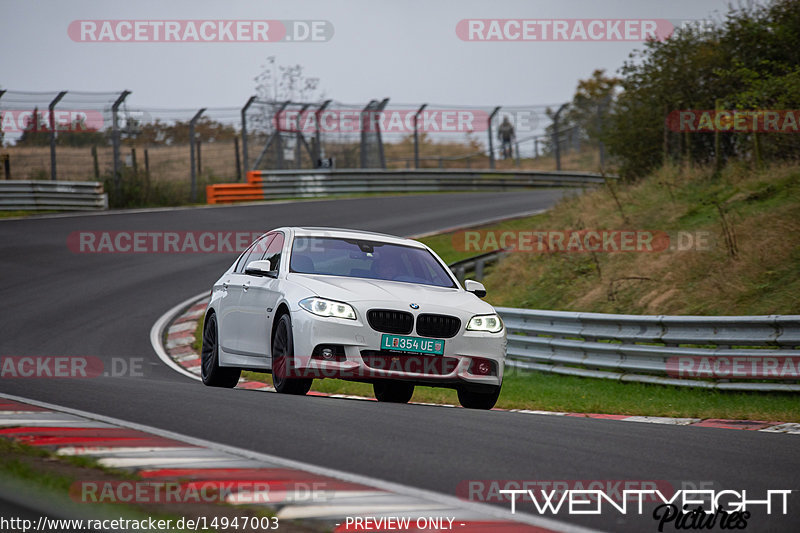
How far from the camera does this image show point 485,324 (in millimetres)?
9102

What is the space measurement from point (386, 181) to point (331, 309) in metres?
27.7

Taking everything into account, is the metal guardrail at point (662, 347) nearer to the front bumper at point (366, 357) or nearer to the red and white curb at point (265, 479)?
the front bumper at point (366, 357)

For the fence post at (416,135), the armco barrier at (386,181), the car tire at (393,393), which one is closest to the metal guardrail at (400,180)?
the armco barrier at (386,181)

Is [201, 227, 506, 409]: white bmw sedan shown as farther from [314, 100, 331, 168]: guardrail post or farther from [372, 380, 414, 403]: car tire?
[314, 100, 331, 168]: guardrail post

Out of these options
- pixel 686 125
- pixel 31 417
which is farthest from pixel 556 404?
pixel 686 125

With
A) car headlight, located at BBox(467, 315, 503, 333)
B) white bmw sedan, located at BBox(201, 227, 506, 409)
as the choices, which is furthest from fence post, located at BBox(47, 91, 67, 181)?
car headlight, located at BBox(467, 315, 503, 333)

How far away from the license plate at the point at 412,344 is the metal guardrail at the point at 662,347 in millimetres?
3844

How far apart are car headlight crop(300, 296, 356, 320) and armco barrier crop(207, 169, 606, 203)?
21887mm

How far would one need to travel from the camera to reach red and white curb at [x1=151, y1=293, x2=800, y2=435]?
8.87 m

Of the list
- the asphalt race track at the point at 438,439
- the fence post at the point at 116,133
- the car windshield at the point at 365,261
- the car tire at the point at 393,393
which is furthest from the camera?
the fence post at the point at 116,133

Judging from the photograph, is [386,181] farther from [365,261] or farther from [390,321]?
[390,321]

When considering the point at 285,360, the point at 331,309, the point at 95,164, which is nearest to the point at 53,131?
the point at 95,164

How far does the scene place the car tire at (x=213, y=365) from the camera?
1053 cm

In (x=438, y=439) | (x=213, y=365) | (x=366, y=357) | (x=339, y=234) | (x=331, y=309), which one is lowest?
(x=213, y=365)
